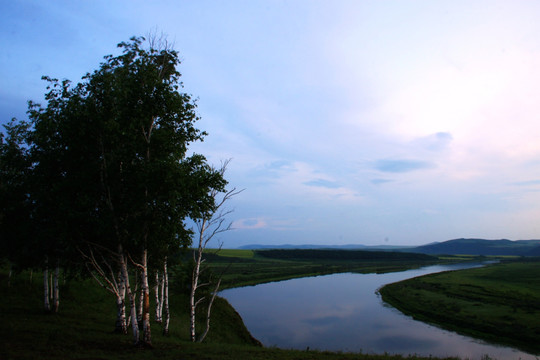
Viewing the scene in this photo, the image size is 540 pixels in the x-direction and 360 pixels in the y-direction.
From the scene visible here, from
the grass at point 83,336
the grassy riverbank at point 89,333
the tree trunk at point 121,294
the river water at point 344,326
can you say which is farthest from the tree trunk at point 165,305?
the river water at point 344,326

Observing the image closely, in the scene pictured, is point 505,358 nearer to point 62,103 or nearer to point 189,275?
point 189,275

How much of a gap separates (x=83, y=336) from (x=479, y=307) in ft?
188

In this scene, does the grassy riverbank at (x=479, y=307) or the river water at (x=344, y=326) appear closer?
the river water at (x=344, y=326)

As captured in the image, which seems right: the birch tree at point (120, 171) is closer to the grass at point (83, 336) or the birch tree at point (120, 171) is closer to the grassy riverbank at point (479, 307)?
the grass at point (83, 336)

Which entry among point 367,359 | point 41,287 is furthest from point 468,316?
point 41,287

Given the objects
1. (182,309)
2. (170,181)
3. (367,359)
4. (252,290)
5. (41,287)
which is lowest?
(252,290)

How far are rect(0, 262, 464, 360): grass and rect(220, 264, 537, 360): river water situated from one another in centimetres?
956

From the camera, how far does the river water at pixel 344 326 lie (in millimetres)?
34844

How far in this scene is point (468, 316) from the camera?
46.8 metres

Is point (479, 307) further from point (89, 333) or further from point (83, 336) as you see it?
point (83, 336)

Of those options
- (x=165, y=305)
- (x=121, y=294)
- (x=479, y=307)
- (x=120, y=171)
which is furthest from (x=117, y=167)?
(x=479, y=307)

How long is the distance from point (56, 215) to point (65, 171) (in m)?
3.34

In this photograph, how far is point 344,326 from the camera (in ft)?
148

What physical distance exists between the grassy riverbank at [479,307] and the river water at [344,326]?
302 cm
